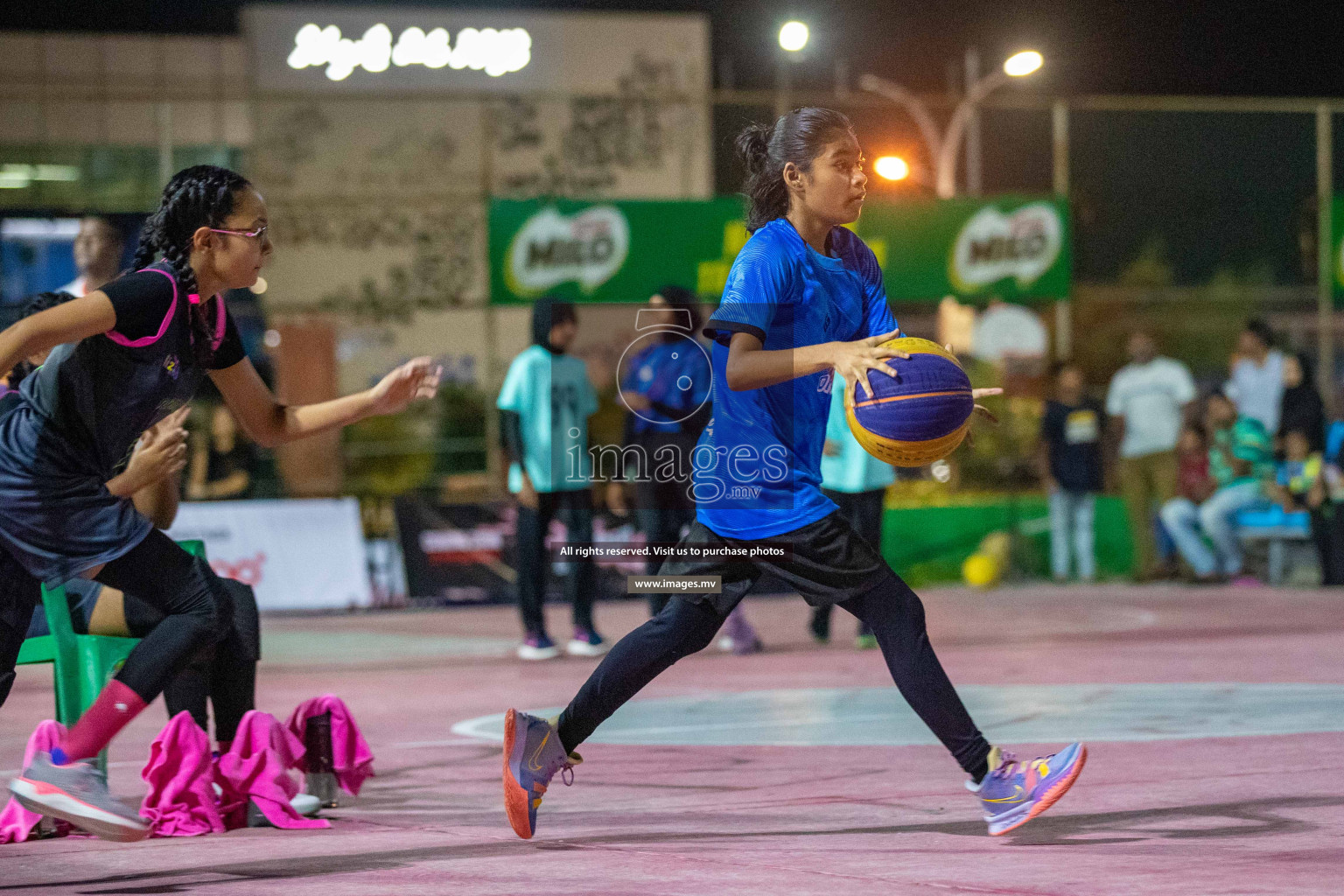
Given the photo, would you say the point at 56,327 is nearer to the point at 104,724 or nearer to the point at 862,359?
the point at 104,724

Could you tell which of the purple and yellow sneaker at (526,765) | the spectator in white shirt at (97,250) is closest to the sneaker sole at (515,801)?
the purple and yellow sneaker at (526,765)

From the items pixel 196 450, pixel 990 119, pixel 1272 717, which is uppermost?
pixel 990 119

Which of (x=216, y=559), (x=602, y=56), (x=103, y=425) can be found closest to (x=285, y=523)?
(x=216, y=559)

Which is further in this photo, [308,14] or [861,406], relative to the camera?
[308,14]

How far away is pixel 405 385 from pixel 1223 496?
1158 cm

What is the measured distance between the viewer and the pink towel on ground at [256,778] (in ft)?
16.3

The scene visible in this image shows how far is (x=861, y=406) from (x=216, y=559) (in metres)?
9.46

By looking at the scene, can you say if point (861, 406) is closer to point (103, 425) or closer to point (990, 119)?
point (103, 425)

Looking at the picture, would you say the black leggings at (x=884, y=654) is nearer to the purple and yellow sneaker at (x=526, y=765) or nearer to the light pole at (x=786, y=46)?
the purple and yellow sneaker at (x=526, y=765)

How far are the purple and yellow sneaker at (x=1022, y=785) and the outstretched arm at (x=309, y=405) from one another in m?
1.78

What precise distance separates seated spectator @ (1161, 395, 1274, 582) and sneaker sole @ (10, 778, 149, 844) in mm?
12193

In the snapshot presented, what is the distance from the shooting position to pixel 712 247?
1531 cm

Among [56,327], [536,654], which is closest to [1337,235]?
[536,654]

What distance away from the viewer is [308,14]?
105 ft
